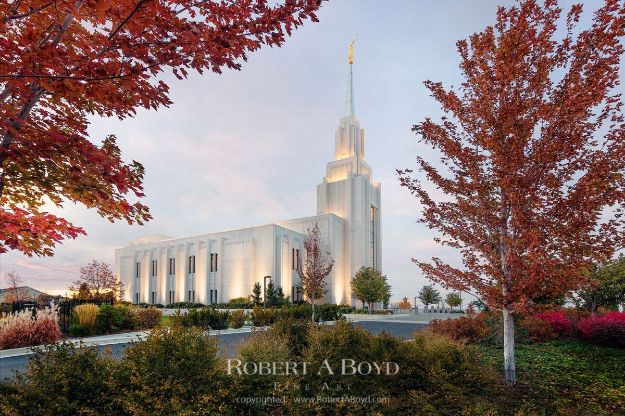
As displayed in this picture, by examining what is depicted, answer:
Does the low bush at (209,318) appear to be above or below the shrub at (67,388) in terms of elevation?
below

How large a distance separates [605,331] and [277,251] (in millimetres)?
33353

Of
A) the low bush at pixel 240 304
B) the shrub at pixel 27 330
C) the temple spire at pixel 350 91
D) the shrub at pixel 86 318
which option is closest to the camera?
the shrub at pixel 27 330

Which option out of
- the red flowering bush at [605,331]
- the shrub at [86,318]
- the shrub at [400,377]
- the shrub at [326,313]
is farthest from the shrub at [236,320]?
the red flowering bush at [605,331]

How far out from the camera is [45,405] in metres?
5.59

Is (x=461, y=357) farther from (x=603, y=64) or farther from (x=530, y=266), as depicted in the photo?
(x=603, y=64)

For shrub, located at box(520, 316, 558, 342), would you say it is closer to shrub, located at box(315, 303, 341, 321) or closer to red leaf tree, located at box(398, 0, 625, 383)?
red leaf tree, located at box(398, 0, 625, 383)

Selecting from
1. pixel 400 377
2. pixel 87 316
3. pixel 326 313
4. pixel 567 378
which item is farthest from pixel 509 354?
pixel 326 313

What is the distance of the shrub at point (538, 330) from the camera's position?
13555 millimetres

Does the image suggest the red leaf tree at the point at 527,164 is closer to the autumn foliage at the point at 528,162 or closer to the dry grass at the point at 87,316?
the autumn foliage at the point at 528,162

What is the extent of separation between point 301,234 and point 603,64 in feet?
137

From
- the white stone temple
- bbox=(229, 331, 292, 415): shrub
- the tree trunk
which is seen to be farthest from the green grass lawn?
the white stone temple

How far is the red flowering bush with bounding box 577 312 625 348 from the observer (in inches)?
500

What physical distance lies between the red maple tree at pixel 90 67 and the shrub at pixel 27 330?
10643 millimetres

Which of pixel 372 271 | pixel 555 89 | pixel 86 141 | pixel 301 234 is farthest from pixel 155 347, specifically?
pixel 301 234
